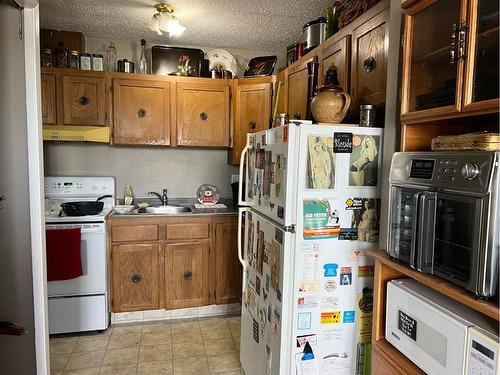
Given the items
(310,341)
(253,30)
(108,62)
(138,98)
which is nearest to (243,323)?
(310,341)

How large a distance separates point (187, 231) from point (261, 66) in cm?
168

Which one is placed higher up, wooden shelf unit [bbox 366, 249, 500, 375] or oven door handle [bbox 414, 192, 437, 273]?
oven door handle [bbox 414, 192, 437, 273]

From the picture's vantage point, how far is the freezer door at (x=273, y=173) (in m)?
1.59

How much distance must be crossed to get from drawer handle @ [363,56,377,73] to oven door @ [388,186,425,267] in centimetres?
73

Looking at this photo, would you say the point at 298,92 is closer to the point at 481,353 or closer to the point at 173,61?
the point at 173,61

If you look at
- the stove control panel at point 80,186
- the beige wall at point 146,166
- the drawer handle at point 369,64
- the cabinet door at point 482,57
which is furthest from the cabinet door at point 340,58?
the stove control panel at point 80,186

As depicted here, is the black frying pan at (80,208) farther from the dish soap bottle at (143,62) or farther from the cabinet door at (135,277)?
the dish soap bottle at (143,62)

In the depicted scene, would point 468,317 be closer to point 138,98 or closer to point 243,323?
point 243,323

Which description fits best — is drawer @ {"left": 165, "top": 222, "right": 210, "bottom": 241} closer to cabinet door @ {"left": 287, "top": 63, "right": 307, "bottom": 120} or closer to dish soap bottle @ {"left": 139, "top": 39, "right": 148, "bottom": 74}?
cabinet door @ {"left": 287, "top": 63, "right": 307, "bottom": 120}

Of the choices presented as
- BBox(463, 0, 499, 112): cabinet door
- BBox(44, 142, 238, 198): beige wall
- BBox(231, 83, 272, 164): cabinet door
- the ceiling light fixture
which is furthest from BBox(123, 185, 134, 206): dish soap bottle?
BBox(463, 0, 499, 112): cabinet door

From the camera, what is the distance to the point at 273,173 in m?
1.79

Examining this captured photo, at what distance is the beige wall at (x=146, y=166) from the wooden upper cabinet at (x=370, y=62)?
2060 millimetres

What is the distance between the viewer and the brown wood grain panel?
0.90m

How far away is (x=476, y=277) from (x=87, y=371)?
246 centimetres
